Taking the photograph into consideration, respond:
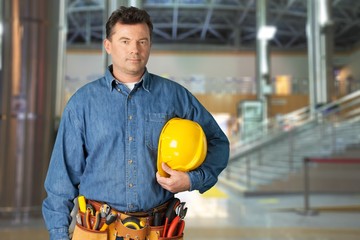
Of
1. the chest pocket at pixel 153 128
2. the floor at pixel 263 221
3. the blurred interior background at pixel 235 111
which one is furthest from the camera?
the blurred interior background at pixel 235 111

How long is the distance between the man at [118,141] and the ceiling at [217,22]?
20.7 metres

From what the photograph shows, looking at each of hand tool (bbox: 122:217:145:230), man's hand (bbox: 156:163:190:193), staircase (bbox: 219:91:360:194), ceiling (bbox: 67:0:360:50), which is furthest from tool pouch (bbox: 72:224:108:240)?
ceiling (bbox: 67:0:360:50)

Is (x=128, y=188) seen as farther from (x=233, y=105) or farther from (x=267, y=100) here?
(x=233, y=105)

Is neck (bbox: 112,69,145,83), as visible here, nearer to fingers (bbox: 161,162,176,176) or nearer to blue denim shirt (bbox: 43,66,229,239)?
blue denim shirt (bbox: 43,66,229,239)

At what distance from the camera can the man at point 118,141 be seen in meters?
1.61

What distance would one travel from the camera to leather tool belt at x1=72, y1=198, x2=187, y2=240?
63.0 inches

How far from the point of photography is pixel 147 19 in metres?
1.66

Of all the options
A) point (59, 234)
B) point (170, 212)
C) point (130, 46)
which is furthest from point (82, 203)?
point (130, 46)

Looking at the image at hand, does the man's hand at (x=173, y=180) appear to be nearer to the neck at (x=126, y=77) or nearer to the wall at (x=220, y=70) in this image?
the neck at (x=126, y=77)

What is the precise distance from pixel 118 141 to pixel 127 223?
33cm

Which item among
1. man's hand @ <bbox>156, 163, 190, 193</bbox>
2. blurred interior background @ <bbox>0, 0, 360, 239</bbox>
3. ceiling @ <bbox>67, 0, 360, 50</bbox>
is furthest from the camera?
ceiling @ <bbox>67, 0, 360, 50</bbox>

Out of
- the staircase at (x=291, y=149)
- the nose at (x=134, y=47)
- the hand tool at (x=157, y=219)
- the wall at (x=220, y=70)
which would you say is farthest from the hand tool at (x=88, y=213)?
the wall at (x=220, y=70)

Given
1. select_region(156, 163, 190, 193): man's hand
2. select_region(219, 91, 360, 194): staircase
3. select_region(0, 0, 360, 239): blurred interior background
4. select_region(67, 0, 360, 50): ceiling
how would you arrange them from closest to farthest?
select_region(156, 163, 190, 193): man's hand, select_region(0, 0, 360, 239): blurred interior background, select_region(219, 91, 360, 194): staircase, select_region(67, 0, 360, 50): ceiling

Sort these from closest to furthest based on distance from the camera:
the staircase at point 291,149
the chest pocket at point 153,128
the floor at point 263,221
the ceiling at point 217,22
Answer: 1. the chest pocket at point 153,128
2. the floor at point 263,221
3. the staircase at point 291,149
4. the ceiling at point 217,22
